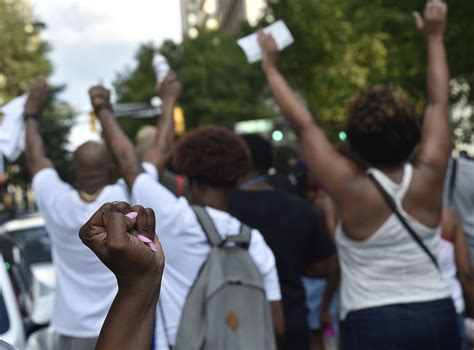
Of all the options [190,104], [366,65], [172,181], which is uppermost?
[172,181]

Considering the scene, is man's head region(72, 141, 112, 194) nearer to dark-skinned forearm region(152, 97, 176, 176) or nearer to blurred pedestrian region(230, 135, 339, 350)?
dark-skinned forearm region(152, 97, 176, 176)

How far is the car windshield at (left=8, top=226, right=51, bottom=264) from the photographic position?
10.5 metres

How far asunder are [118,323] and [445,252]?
108 inches

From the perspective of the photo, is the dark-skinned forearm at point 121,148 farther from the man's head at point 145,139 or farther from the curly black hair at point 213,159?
the man's head at point 145,139

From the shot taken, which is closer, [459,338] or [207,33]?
[459,338]

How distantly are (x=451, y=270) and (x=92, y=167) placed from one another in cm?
168

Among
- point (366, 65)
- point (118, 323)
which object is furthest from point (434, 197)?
point (366, 65)

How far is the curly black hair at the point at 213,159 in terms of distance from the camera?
3.61 m

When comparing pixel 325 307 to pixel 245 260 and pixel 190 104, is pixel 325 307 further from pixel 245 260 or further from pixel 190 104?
pixel 190 104

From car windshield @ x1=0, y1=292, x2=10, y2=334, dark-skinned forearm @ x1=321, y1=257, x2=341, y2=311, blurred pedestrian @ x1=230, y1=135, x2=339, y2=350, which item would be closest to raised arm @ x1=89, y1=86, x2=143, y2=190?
blurred pedestrian @ x1=230, y1=135, x2=339, y2=350

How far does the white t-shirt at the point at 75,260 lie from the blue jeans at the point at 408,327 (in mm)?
1168

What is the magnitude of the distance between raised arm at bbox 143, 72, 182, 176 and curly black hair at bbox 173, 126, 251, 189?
0.44 m

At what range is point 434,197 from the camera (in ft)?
10.4

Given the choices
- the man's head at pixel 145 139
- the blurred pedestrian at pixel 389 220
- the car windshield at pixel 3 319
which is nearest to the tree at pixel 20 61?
the man's head at pixel 145 139
